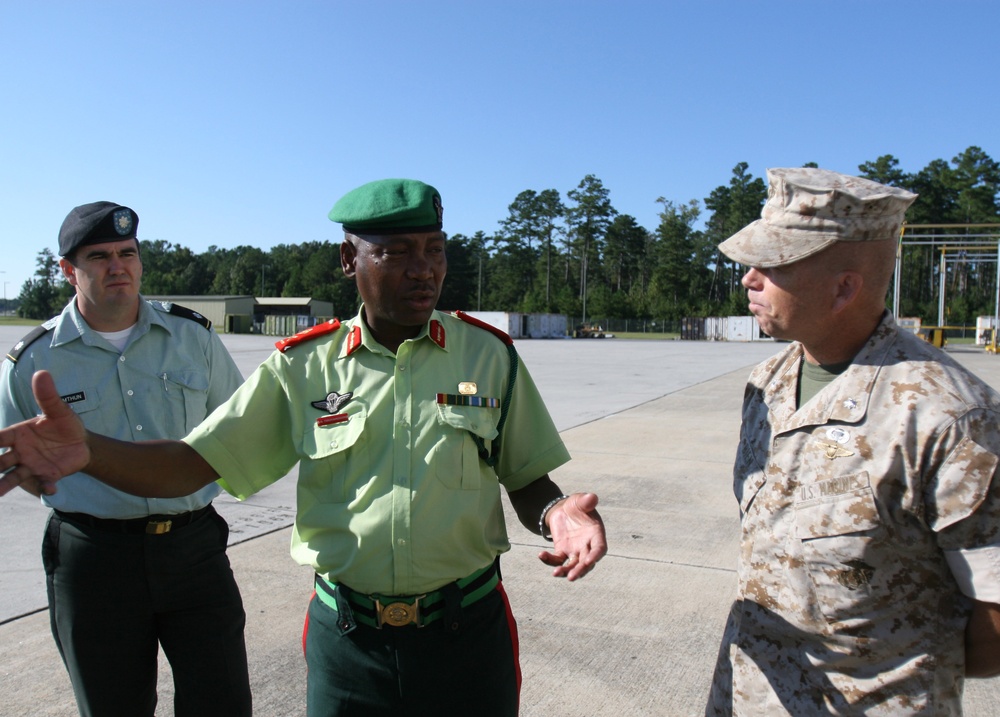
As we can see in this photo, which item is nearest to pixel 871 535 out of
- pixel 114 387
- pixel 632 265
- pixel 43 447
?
pixel 43 447

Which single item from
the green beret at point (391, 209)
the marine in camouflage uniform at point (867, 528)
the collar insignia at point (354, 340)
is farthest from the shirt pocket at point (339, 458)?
the marine in camouflage uniform at point (867, 528)

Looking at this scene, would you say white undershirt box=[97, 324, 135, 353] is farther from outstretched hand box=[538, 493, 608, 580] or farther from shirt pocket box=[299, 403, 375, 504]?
outstretched hand box=[538, 493, 608, 580]

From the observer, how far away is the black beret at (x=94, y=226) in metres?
2.66

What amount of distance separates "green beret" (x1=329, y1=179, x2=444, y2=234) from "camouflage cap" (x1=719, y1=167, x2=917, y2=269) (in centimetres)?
77

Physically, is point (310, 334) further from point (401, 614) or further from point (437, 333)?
point (401, 614)

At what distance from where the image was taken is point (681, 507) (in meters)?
6.25

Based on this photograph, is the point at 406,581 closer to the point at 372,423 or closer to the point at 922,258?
the point at 372,423

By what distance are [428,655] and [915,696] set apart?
1.06 m

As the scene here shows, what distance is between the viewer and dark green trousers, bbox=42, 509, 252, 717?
2443 millimetres

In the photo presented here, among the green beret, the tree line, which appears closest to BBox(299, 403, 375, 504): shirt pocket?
the green beret

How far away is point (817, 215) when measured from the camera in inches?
66.6

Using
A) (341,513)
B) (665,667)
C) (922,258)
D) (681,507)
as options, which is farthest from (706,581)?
(922,258)

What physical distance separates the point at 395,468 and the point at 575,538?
0.48m

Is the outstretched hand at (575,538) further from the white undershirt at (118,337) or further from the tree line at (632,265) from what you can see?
the tree line at (632,265)
